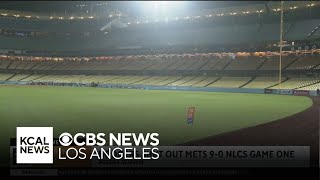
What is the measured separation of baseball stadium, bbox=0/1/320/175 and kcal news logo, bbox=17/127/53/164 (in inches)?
449

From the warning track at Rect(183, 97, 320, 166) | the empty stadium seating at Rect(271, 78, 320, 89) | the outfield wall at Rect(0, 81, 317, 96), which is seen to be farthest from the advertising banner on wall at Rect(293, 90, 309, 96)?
the warning track at Rect(183, 97, 320, 166)

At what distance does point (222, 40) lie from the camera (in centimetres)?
7338

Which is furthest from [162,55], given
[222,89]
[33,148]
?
[33,148]

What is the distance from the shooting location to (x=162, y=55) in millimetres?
78562

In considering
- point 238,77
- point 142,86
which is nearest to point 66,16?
point 142,86

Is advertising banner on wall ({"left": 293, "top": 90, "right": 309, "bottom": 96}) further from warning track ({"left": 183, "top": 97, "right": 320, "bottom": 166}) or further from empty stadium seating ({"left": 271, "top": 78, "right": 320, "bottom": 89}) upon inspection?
warning track ({"left": 183, "top": 97, "right": 320, "bottom": 166})

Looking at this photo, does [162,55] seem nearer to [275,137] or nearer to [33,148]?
[275,137]

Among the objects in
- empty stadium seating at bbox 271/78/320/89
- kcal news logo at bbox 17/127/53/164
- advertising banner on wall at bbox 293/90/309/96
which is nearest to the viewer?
kcal news logo at bbox 17/127/53/164

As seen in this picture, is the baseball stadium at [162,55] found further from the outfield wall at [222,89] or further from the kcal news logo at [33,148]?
the kcal news logo at [33,148]

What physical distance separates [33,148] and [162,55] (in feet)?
226

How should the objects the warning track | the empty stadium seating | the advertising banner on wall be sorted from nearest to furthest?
1. the warning track
2. the advertising banner on wall
3. the empty stadium seating

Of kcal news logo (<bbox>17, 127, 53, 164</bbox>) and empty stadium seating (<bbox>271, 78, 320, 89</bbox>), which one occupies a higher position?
empty stadium seating (<bbox>271, 78, 320, 89</bbox>)

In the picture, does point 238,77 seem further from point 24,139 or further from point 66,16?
point 24,139

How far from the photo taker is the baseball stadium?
4247 centimetres
